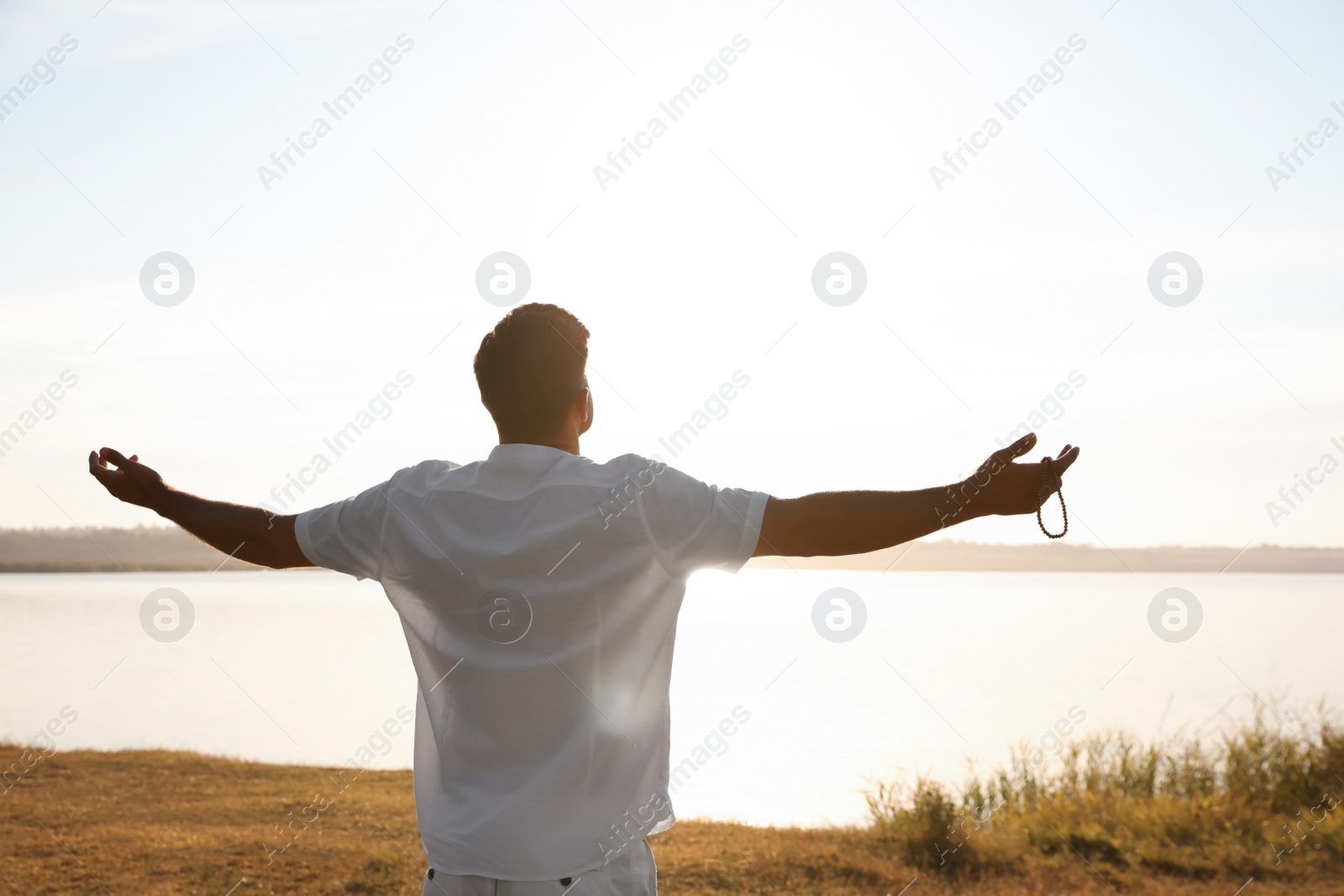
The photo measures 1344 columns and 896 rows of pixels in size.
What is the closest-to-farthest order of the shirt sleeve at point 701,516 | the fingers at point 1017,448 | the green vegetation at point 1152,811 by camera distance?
the shirt sleeve at point 701,516, the fingers at point 1017,448, the green vegetation at point 1152,811

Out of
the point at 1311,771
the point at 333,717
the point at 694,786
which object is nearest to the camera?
the point at 1311,771

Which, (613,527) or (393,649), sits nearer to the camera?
(613,527)

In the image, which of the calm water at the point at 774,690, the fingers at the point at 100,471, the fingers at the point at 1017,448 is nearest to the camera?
the fingers at the point at 1017,448

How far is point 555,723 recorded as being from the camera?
181 centimetres

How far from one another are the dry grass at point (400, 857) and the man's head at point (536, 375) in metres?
4.94

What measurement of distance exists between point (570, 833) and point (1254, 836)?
6.87 metres

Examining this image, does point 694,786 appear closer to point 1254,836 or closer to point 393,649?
point 1254,836

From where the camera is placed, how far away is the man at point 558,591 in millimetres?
1764

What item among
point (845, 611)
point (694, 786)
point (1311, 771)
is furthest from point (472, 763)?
point (694, 786)

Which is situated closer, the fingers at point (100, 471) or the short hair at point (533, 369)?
→ the short hair at point (533, 369)

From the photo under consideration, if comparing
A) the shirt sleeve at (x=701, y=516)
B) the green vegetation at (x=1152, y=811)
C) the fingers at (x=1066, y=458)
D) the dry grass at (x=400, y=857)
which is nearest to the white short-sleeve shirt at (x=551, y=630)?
the shirt sleeve at (x=701, y=516)

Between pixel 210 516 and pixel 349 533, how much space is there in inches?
17.7

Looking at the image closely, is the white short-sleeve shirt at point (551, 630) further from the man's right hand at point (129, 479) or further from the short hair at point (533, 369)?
the man's right hand at point (129, 479)

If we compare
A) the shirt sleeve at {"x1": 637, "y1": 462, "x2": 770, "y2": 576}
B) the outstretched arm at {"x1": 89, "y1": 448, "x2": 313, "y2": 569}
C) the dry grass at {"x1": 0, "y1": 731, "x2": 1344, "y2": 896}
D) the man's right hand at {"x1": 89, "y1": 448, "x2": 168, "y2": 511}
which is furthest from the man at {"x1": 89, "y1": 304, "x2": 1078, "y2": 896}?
the dry grass at {"x1": 0, "y1": 731, "x2": 1344, "y2": 896}
